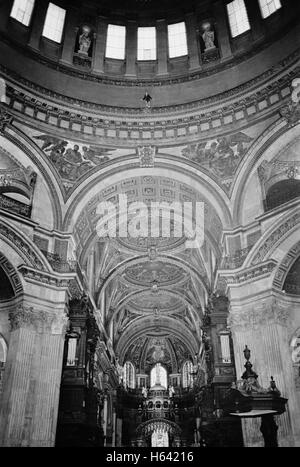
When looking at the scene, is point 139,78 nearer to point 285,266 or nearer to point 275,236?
point 275,236

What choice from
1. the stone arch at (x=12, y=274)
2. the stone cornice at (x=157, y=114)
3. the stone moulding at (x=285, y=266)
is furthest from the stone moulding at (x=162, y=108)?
the stone arch at (x=12, y=274)

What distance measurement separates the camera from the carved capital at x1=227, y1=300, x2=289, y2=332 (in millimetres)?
14531

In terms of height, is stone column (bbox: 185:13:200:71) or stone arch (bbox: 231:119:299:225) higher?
stone column (bbox: 185:13:200:71)

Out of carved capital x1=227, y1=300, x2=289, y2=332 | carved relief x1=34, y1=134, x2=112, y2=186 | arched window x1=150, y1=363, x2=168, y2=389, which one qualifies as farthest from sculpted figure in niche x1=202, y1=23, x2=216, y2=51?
arched window x1=150, y1=363, x2=168, y2=389

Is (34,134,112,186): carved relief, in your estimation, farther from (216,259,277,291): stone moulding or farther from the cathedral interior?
(216,259,277,291): stone moulding

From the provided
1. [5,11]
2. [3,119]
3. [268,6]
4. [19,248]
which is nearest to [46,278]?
[19,248]

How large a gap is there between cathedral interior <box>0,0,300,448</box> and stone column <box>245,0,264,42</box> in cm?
5

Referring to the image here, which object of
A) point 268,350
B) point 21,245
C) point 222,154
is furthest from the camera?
point 222,154

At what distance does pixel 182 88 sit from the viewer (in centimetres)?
2009

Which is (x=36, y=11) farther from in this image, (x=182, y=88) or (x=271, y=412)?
(x=271, y=412)

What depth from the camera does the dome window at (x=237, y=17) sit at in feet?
64.4

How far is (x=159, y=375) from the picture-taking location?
42531 mm

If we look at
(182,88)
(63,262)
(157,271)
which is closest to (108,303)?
(157,271)

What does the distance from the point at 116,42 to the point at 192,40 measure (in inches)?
137
